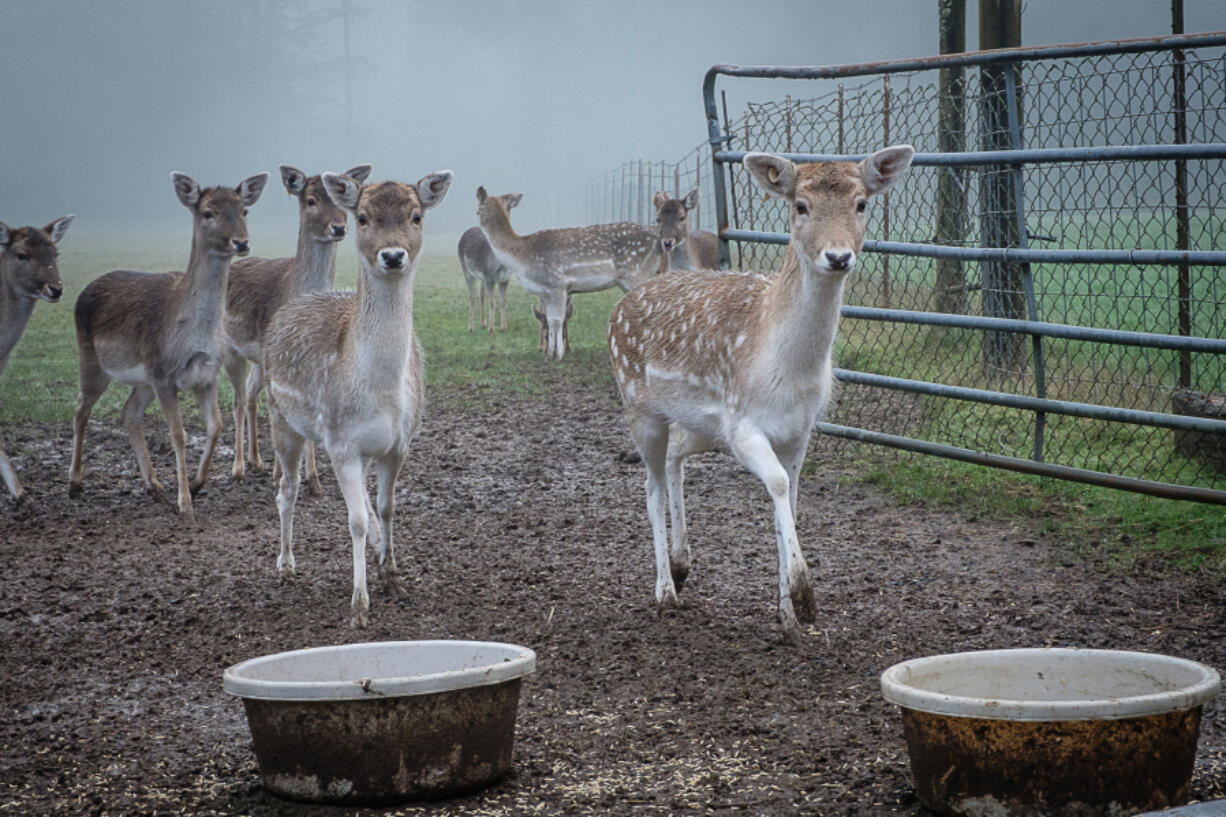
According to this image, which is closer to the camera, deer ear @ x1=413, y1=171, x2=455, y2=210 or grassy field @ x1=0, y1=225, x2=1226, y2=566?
deer ear @ x1=413, y1=171, x2=455, y2=210

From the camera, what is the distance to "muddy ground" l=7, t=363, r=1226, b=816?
297 cm

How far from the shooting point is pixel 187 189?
23.2 feet

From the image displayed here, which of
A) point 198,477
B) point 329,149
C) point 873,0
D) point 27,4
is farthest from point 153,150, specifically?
point 873,0

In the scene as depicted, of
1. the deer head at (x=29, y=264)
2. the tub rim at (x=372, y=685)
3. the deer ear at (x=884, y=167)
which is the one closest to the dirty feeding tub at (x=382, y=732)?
the tub rim at (x=372, y=685)

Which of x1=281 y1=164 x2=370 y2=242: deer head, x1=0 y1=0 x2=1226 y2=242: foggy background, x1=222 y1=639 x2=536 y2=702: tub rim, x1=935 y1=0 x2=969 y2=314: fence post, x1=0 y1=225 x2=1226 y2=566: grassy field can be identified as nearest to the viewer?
x1=222 y1=639 x2=536 y2=702: tub rim

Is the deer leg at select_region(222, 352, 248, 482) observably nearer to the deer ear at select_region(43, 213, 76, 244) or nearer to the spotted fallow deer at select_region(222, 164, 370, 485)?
the spotted fallow deer at select_region(222, 164, 370, 485)

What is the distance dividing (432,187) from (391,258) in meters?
0.54

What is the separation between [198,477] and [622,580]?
2.76 meters

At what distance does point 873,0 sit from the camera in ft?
117

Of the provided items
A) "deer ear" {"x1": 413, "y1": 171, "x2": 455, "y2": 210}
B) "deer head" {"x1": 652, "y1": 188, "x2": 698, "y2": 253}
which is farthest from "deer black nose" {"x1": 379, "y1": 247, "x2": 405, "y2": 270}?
"deer head" {"x1": 652, "y1": 188, "x2": 698, "y2": 253}

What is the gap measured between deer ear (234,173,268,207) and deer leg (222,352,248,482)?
884mm

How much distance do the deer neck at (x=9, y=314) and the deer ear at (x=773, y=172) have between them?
16.9 ft

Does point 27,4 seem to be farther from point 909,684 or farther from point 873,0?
point 873,0

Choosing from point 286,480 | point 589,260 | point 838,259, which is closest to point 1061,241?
point 838,259
